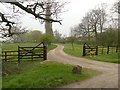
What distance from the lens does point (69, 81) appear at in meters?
14.4

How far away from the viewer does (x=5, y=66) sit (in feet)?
57.5

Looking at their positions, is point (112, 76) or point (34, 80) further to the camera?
point (112, 76)

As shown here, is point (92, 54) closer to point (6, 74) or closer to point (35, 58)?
point (35, 58)

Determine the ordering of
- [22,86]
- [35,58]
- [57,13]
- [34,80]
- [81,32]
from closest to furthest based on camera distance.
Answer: [22,86], [34,80], [57,13], [35,58], [81,32]

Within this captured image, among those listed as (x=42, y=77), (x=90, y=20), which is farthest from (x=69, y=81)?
(x=90, y=20)

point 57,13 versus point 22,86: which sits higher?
point 57,13

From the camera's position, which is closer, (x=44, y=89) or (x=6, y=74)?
(x=44, y=89)

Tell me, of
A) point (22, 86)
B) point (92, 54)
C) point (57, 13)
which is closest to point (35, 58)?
point (57, 13)

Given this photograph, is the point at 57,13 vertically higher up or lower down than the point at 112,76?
higher up

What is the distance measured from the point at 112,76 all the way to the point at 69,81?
11.8ft

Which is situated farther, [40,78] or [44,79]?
[40,78]

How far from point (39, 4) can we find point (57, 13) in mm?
1965

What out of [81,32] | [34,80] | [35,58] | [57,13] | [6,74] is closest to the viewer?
[34,80]

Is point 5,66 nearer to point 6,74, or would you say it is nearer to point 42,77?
point 6,74
